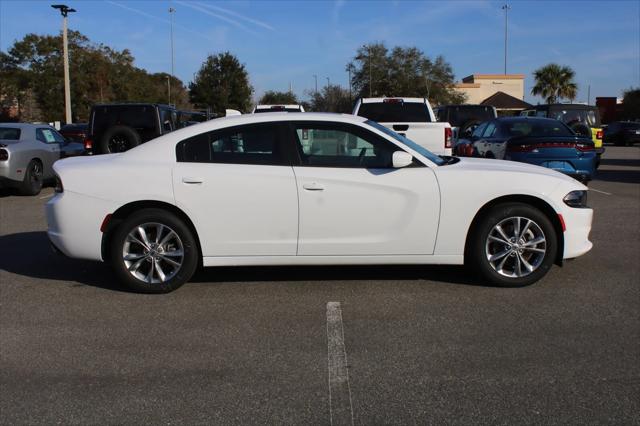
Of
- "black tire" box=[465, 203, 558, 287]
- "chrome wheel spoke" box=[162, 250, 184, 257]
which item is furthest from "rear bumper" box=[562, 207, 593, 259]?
"chrome wheel spoke" box=[162, 250, 184, 257]

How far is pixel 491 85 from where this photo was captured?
6750cm

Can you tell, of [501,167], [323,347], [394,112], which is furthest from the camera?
[394,112]

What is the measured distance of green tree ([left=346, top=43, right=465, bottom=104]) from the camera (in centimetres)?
5275

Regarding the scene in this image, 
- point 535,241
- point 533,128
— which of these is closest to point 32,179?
point 533,128

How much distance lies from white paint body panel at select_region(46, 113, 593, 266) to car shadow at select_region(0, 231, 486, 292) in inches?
19.2

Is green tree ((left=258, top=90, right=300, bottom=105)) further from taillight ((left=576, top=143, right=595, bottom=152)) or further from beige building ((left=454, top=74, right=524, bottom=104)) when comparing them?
taillight ((left=576, top=143, right=595, bottom=152))

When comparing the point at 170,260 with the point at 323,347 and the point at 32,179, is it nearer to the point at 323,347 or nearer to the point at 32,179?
the point at 323,347

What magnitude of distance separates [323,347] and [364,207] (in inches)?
62.0

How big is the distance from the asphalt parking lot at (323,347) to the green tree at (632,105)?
202 ft

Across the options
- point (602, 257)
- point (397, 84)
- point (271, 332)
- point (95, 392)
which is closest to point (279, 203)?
point (271, 332)

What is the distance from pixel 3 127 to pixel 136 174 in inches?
365

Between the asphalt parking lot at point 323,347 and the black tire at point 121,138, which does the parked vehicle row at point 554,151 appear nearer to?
the asphalt parking lot at point 323,347

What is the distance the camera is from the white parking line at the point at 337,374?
341cm

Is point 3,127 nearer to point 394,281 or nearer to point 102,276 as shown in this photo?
point 102,276
